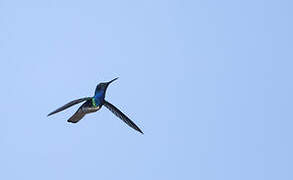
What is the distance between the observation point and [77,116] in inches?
806

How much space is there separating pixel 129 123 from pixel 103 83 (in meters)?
1.94

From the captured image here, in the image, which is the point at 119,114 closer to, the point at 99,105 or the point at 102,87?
the point at 99,105

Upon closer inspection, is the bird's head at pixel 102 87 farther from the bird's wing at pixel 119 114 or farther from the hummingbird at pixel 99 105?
the bird's wing at pixel 119 114

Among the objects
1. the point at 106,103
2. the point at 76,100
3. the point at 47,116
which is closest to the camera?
the point at 47,116

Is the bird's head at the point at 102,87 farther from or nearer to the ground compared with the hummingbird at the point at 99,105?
farther from the ground

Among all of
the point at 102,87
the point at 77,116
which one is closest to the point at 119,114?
the point at 102,87

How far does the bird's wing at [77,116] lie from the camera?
20.3 meters

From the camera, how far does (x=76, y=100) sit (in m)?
18.9

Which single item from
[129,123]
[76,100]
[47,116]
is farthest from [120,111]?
[47,116]

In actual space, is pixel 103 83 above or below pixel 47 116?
above

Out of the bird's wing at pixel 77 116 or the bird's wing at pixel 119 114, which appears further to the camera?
the bird's wing at pixel 77 116

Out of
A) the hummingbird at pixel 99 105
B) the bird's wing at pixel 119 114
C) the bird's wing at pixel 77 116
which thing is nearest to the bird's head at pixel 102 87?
the hummingbird at pixel 99 105

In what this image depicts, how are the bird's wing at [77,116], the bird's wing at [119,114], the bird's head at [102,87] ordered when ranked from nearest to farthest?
the bird's head at [102,87] → the bird's wing at [119,114] → the bird's wing at [77,116]

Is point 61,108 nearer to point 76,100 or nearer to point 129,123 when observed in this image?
point 76,100
